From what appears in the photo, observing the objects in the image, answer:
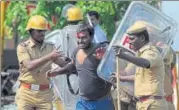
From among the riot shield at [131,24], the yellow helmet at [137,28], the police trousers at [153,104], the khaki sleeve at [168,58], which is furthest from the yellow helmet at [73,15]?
the police trousers at [153,104]

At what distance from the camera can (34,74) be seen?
8172mm

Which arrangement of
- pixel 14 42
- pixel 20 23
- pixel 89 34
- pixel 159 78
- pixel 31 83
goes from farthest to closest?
pixel 14 42, pixel 20 23, pixel 31 83, pixel 89 34, pixel 159 78

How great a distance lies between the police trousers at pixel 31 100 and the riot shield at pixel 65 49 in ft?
3.28

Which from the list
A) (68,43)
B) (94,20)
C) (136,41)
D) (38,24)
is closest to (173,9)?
(94,20)

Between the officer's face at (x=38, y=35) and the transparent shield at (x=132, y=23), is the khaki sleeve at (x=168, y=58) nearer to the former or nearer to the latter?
the transparent shield at (x=132, y=23)

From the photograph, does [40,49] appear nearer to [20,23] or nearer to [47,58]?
[47,58]

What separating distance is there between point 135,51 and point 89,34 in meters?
0.61

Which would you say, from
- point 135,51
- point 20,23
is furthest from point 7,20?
point 135,51

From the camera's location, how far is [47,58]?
773 centimetres

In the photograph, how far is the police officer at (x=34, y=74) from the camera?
8.17 meters

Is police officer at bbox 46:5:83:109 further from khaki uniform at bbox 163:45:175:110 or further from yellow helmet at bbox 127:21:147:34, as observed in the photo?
yellow helmet at bbox 127:21:147:34

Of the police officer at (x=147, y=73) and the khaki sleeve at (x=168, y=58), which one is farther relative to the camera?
the khaki sleeve at (x=168, y=58)

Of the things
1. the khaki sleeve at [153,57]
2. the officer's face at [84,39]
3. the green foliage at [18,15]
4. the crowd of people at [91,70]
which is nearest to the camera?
the khaki sleeve at [153,57]

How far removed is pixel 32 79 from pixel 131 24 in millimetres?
1449
